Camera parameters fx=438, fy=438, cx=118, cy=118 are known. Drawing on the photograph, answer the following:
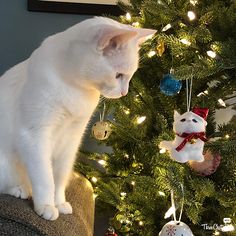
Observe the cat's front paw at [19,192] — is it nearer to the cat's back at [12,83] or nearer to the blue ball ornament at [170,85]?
the cat's back at [12,83]

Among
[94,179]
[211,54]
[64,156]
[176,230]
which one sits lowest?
[94,179]

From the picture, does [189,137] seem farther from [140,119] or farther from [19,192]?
[19,192]

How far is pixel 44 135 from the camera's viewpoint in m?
0.97

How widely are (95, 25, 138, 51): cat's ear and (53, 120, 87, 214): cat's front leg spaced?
225mm

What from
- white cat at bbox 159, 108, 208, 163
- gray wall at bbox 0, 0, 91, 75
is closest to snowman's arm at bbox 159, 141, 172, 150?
white cat at bbox 159, 108, 208, 163

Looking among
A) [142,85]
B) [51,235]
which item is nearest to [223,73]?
[142,85]

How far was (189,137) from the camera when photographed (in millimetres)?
1019

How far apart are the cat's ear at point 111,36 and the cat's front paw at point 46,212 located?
1.13ft

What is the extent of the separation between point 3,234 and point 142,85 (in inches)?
26.4

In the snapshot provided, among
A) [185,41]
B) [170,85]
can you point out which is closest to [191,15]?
[185,41]

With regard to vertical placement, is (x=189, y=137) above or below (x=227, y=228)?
above

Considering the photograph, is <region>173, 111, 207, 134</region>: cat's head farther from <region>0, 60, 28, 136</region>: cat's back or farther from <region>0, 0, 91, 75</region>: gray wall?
<region>0, 0, 91, 75</region>: gray wall

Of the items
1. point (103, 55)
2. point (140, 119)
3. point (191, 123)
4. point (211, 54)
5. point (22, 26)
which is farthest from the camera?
point (22, 26)

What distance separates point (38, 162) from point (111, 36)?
312mm
